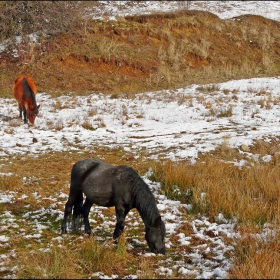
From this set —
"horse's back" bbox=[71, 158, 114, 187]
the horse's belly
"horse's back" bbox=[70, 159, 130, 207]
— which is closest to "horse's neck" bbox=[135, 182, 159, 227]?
"horse's back" bbox=[70, 159, 130, 207]

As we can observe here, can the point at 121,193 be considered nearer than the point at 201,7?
Yes

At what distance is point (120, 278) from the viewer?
345cm

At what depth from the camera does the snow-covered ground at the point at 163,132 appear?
422 centimetres

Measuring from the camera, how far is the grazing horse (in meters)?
3.96

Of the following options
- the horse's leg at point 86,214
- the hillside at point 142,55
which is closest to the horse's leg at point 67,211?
the horse's leg at point 86,214

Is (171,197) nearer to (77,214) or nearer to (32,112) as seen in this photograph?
(77,214)

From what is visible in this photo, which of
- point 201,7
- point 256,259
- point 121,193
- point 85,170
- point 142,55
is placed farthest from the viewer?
point 201,7

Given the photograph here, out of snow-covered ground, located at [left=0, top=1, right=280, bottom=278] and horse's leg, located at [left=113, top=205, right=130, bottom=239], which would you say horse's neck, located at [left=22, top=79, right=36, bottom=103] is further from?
horse's leg, located at [left=113, top=205, right=130, bottom=239]

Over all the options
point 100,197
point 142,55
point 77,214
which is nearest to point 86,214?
point 77,214

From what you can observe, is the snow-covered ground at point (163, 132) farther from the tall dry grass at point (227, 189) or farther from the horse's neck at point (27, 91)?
the horse's neck at point (27, 91)

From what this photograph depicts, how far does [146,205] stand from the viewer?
13.1 feet

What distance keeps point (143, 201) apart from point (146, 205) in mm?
60

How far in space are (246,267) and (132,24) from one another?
75.6 ft

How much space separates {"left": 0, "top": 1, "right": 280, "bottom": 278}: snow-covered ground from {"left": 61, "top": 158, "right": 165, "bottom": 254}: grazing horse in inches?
11.5
